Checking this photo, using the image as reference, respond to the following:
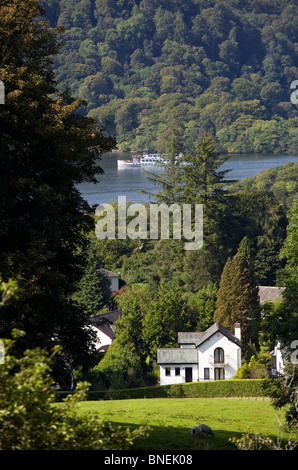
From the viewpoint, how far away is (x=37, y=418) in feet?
29.9

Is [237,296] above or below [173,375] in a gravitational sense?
above

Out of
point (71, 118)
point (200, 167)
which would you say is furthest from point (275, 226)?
point (71, 118)

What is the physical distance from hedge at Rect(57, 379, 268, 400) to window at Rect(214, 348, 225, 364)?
224 inches

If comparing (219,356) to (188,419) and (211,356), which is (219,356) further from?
(188,419)

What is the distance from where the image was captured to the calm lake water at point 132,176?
12050cm

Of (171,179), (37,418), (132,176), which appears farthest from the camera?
(132,176)

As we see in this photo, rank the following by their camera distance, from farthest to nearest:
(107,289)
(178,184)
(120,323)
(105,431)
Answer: (178,184)
(107,289)
(120,323)
(105,431)

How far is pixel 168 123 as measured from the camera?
623 feet

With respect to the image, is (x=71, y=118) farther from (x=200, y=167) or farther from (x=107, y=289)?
(x=200, y=167)

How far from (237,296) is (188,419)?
24851 millimetres

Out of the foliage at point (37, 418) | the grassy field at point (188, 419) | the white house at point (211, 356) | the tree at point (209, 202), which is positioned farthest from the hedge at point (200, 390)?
the foliage at point (37, 418)

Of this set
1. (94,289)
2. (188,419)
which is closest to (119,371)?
(188,419)
